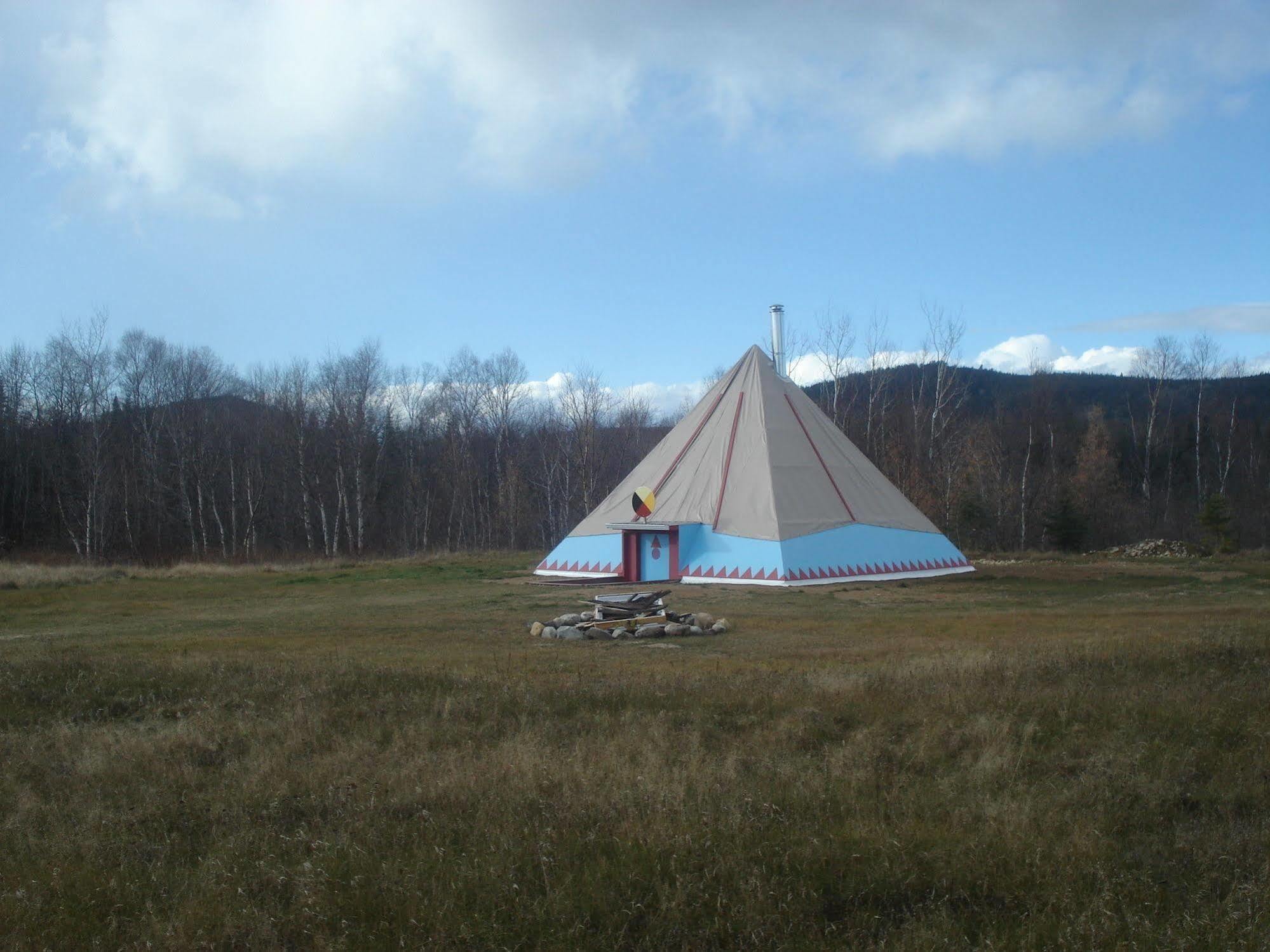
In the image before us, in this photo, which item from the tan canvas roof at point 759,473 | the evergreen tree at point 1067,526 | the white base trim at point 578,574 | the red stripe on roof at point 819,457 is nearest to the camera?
the tan canvas roof at point 759,473

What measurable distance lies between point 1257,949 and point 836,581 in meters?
17.7

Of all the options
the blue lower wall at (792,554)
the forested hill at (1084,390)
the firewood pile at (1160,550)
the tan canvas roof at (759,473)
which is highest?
the forested hill at (1084,390)

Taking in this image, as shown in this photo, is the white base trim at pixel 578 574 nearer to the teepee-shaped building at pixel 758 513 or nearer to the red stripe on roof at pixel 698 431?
the teepee-shaped building at pixel 758 513

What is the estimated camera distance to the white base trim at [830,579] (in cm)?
2078

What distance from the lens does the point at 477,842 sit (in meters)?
4.63

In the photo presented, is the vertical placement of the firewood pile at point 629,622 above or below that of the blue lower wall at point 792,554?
below

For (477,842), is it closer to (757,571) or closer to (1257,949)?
(1257,949)

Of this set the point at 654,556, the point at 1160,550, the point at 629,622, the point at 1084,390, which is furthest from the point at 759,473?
the point at 1084,390

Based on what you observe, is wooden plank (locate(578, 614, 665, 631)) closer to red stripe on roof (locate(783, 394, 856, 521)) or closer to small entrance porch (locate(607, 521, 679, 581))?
small entrance porch (locate(607, 521, 679, 581))

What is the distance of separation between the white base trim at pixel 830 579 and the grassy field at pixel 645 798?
31.7ft

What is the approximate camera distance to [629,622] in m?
13.6

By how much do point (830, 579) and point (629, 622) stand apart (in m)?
8.79

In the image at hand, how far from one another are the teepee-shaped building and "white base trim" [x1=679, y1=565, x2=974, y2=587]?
0.11 feet

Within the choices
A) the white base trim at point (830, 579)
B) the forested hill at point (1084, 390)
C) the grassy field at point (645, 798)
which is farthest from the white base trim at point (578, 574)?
the forested hill at point (1084, 390)
